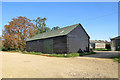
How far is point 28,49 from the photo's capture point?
3506 cm

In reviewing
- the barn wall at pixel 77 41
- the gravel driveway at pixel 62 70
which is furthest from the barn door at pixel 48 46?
the gravel driveway at pixel 62 70

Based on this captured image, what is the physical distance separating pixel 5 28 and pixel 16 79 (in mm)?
42512

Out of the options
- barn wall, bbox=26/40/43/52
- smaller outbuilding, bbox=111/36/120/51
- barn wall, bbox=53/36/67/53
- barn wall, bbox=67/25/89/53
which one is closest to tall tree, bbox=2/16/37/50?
barn wall, bbox=26/40/43/52

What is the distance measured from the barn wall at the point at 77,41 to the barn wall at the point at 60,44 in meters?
0.97

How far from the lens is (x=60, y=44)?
22.1 meters

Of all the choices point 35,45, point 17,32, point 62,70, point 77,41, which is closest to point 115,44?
point 77,41

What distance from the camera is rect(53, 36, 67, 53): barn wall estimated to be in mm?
21022

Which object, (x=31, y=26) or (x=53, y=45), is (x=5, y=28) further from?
(x=53, y=45)

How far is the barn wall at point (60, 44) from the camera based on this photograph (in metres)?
21.0

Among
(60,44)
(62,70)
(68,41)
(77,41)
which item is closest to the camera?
(62,70)

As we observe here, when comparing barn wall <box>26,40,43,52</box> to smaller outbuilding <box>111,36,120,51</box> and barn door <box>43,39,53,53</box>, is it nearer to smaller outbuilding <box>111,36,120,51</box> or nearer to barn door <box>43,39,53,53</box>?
barn door <box>43,39,53,53</box>

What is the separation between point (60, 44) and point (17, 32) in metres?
25.7

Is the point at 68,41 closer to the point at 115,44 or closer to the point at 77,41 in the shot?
the point at 77,41

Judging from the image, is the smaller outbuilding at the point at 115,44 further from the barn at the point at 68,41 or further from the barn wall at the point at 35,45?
the barn wall at the point at 35,45
